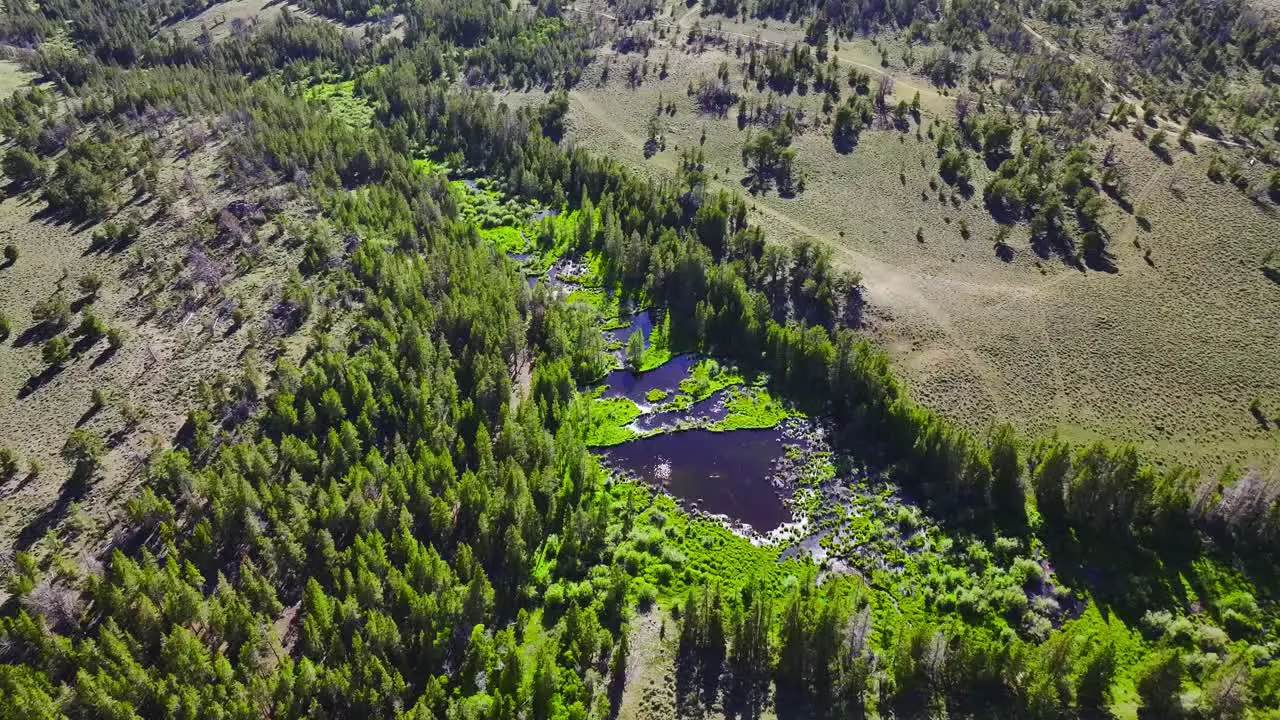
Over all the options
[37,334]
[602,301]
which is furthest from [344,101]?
[602,301]

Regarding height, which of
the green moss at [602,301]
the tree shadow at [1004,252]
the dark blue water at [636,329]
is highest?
the tree shadow at [1004,252]

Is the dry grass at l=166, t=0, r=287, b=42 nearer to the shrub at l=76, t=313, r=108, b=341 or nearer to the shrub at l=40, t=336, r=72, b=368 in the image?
the shrub at l=76, t=313, r=108, b=341

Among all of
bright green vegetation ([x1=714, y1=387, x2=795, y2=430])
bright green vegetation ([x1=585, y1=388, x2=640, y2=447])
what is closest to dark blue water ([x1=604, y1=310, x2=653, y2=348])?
bright green vegetation ([x1=585, y1=388, x2=640, y2=447])

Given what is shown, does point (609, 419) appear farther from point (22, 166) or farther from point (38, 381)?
point (22, 166)

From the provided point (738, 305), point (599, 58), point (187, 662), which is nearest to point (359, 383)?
point (187, 662)

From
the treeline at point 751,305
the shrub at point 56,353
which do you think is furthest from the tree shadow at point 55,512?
the treeline at point 751,305

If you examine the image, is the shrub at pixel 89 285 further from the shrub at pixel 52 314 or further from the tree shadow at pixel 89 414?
the tree shadow at pixel 89 414

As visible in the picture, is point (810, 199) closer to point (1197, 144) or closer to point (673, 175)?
point (673, 175)
